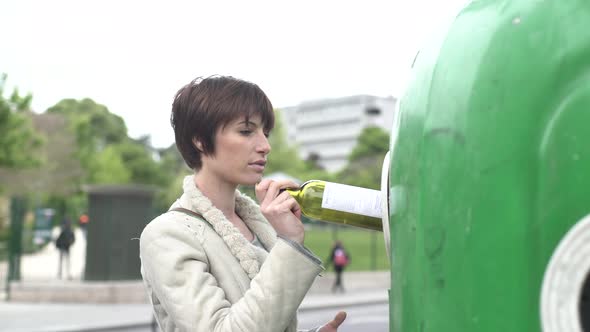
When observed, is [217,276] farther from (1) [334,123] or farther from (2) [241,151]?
(1) [334,123]

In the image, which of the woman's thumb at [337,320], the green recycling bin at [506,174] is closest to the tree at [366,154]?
the woman's thumb at [337,320]

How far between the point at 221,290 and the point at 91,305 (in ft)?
50.1

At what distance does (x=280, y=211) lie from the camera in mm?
1622

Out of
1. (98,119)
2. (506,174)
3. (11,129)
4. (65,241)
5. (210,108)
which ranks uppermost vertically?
(98,119)

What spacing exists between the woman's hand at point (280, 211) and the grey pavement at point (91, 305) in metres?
11.2

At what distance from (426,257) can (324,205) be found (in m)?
0.59

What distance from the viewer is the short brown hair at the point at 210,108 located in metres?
1.74

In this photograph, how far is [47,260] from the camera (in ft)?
93.4

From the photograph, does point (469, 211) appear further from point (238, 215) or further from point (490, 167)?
point (238, 215)

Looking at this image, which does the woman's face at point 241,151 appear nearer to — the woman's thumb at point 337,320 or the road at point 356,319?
the woman's thumb at point 337,320

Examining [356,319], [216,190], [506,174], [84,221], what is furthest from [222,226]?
[84,221]

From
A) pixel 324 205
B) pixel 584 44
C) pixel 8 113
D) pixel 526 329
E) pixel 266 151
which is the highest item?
pixel 8 113

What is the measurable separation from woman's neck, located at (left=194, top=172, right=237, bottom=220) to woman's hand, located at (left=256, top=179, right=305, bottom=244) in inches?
6.5

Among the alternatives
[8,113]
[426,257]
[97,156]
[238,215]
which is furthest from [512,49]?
[97,156]
